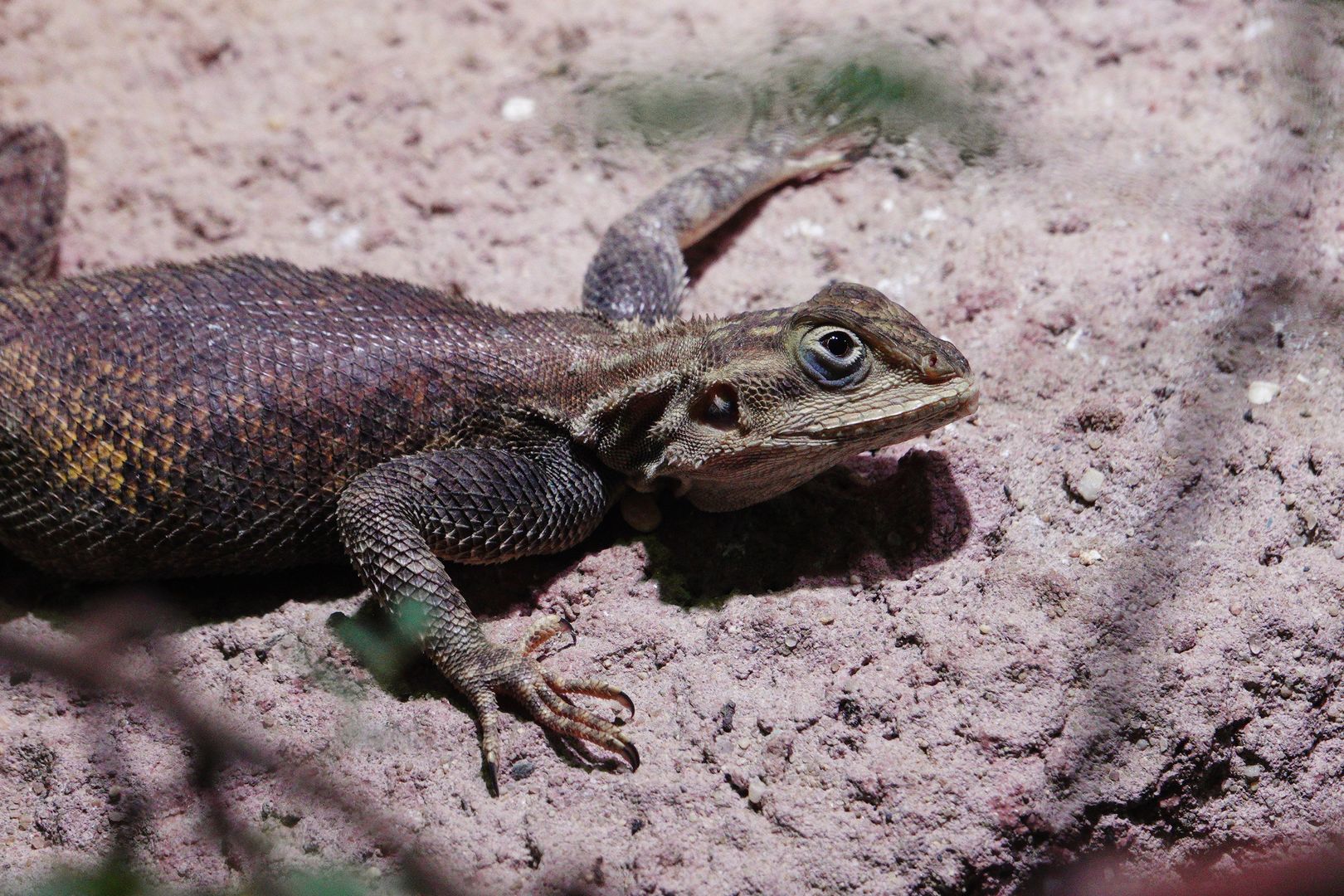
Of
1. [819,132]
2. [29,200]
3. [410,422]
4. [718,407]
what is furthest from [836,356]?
[29,200]

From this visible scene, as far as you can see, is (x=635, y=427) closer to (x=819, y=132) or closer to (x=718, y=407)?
(x=718, y=407)

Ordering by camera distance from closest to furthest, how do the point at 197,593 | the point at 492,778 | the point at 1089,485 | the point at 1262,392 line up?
the point at 492,778 < the point at 1089,485 < the point at 1262,392 < the point at 197,593

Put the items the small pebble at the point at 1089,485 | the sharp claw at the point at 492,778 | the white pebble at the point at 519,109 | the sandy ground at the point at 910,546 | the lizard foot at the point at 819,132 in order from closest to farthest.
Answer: the sandy ground at the point at 910,546, the sharp claw at the point at 492,778, the small pebble at the point at 1089,485, the lizard foot at the point at 819,132, the white pebble at the point at 519,109

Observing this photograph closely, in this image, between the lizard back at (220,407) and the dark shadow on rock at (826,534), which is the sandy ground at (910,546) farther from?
the lizard back at (220,407)

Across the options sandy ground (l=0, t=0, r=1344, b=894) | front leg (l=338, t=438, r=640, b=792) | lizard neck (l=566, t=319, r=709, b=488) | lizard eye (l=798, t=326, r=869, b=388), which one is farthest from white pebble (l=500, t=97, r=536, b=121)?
lizard eye (l=798, t=326, r=869, b=388)

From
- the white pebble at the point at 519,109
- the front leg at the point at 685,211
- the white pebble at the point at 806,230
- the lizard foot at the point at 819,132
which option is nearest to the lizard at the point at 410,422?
the front leg at the point at 685,211

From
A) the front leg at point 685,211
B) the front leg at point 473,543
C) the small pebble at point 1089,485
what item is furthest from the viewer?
the front leg at point 685,211

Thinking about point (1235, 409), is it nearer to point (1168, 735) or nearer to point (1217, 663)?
point (1217, 663)
